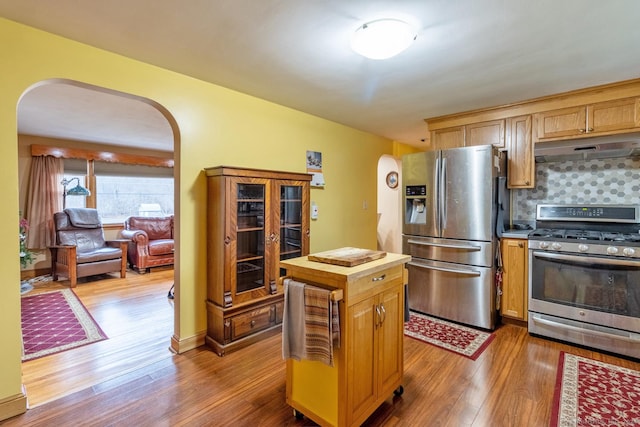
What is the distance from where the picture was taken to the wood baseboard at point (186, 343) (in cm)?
258

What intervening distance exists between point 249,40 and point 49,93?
2.51 metres

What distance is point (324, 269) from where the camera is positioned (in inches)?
63.7

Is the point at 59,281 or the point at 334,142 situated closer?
the point at 334,142

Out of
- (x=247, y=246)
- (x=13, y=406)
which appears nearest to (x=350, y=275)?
(x=247, y=246)

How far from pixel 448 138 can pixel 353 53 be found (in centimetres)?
208

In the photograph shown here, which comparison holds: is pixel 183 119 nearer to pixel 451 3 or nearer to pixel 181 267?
pixel 181 267

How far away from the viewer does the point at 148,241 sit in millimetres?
5477

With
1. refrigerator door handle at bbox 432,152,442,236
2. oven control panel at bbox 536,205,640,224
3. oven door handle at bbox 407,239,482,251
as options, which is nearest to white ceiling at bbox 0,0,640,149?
refrigerator door handle at bbox 432,152,442,236

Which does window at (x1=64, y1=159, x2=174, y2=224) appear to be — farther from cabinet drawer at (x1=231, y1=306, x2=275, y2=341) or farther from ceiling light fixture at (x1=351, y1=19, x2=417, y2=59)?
ceiling light fixture at (x1=351, y1=19, x2=417, y2=59)

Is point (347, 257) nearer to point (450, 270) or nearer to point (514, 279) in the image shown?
point (450, 270)

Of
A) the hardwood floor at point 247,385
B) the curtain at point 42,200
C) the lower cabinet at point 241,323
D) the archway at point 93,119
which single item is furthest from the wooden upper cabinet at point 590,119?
the curtain at point 42,200

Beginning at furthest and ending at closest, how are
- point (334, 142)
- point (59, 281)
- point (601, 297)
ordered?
point (59, 281)
point (334, 142)
point (601, 297)

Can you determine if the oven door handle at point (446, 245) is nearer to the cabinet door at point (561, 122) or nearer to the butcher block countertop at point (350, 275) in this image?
the cabinet door at point (561, 122)

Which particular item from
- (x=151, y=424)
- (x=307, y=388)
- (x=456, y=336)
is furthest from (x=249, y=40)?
(x=456, y=336)
